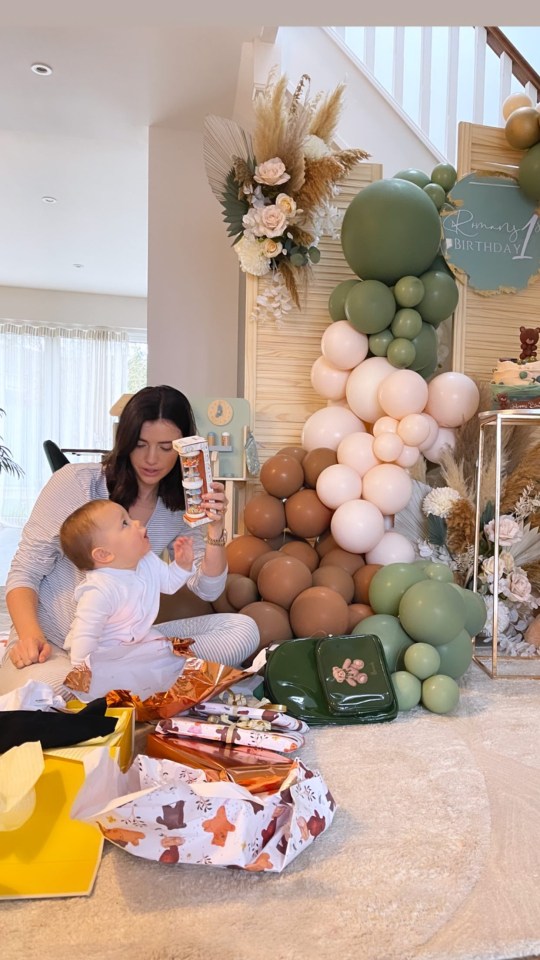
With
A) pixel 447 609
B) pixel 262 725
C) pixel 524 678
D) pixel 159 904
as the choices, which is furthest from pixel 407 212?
pixel 159 904

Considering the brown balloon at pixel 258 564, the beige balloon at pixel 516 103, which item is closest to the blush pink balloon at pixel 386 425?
the brown balloon at pixel 258 564

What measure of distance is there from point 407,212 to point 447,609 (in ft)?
4.66

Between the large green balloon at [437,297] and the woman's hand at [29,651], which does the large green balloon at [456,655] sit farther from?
the large green balloon at [437,297]

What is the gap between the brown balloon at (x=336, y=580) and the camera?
7.63ft

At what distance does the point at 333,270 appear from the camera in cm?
295

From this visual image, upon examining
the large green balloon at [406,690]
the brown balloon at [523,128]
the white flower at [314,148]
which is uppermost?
the brown balloon at [523,128]

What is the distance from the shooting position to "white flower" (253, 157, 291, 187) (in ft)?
8.45

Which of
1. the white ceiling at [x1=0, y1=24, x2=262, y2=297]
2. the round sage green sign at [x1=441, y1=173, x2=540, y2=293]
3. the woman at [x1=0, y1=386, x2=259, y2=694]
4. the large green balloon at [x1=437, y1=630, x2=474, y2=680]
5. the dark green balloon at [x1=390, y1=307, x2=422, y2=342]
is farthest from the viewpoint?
the white ceiling at [x1=0, y1=24, x2=262, y2=297]

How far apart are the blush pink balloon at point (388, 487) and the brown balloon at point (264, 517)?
0.33 meters

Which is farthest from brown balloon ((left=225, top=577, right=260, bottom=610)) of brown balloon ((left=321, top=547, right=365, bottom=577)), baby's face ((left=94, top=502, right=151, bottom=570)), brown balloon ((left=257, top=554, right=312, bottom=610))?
baby's face ((left=94, top=502, right=151, bottom=570))

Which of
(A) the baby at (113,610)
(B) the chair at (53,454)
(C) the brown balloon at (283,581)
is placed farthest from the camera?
(B) the chair at (53,454)

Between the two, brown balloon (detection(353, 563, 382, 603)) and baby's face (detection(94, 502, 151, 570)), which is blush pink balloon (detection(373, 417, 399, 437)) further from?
baby's face (detection(94, 502, 151, 570))

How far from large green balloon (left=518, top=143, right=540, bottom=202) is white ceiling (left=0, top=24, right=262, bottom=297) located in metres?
1.28

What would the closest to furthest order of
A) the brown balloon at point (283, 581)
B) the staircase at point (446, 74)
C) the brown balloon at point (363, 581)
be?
the brown balloon at point (283, 581), the brown balloon at point (363, 581), the staircase at point (446, 74)
